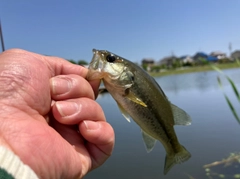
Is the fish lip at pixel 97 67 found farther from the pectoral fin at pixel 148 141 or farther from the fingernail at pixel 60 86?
the pectoral fin at pixel 148 141

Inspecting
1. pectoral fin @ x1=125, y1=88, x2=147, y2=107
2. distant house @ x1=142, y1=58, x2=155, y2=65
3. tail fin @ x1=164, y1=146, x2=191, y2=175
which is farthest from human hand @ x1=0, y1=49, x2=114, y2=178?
distant house @ x1=142, y1=58, x2=155, y2=65

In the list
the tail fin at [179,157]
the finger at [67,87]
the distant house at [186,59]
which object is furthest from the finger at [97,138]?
the distant house at [186,59]

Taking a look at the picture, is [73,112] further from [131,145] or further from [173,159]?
[131,145]

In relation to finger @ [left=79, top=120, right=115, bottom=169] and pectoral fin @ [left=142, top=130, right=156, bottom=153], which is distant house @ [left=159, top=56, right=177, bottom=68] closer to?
pectoral fin @ [left=142, top=130, right=156, bottom=153]

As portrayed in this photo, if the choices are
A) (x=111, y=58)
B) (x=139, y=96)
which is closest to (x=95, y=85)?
(x=111, y=58)

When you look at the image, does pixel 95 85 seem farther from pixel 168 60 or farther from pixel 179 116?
pixel 168 60

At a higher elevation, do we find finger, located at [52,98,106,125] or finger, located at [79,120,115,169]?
finger, located at [52,98,106,125]
